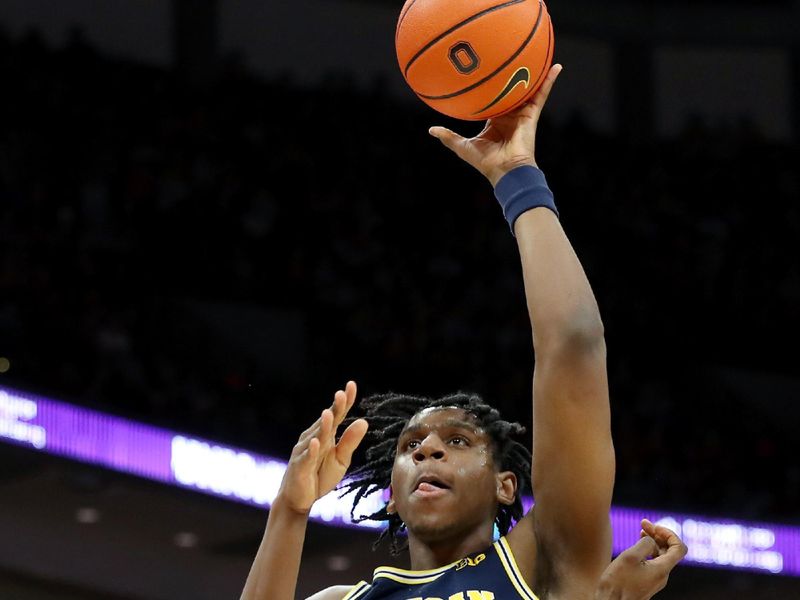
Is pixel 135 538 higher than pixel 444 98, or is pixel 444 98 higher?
pixel 135 538

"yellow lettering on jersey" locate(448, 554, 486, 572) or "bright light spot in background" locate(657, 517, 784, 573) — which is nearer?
"yellow lettering on jersey" locate(448, 554, 486, 572)

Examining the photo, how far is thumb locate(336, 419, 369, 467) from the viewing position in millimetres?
2629

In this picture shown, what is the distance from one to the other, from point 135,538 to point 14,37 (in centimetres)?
530

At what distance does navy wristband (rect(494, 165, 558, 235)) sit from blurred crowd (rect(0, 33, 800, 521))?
6.02m

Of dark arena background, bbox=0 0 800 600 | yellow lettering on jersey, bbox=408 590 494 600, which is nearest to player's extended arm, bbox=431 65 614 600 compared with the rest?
yellow lettering on jersey, bbox=408 590 494 600

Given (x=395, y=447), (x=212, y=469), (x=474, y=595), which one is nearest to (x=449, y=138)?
(x=395, y=447)

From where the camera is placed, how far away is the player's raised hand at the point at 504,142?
2738 mm

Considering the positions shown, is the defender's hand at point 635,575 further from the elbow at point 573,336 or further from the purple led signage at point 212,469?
the purple led signage at point 212,469

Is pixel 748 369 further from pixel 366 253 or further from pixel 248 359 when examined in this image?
pixel 248 359

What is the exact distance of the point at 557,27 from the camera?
15688 millimetres

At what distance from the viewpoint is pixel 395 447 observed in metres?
3.34

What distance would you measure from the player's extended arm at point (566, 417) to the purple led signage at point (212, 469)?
5.64 m

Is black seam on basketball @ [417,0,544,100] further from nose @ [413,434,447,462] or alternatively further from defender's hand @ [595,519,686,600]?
defender's hand @ [595,519,686,600]

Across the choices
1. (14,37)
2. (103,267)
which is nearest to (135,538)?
(103,267)
